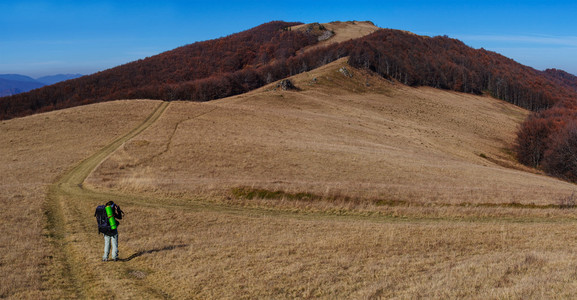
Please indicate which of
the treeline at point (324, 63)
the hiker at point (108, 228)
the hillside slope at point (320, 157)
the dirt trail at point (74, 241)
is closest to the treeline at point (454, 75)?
the treeline at point (324, 63)

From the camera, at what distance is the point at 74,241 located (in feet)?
56.5

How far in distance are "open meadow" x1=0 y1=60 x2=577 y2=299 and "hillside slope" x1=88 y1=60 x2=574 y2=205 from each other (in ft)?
0.89

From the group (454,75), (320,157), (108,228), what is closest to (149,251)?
(108,228)

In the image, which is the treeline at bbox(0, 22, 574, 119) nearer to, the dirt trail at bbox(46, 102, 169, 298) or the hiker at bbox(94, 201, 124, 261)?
the dirt trail at bbox(46, 102, 169, 298)

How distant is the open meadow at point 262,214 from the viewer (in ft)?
41.3

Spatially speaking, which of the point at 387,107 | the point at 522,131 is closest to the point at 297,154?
the point at 387,107

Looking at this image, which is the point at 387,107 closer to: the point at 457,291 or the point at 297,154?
the point at 297,154

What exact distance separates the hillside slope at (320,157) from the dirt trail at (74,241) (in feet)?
7.36

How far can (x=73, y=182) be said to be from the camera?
29.5 meters

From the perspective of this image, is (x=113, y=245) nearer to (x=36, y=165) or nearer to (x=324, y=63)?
(x=36, y=165)

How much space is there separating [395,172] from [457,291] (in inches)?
971

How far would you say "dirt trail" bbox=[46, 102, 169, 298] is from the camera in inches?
485

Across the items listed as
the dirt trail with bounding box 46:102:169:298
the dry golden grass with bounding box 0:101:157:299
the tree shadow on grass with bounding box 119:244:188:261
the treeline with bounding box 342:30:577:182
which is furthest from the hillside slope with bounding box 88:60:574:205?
the treeline with bounding box 342:30:577:182

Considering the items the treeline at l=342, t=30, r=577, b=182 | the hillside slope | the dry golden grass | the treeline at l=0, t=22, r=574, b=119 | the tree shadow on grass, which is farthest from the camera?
the treeline at l=342, t=30, r=577, b=182
